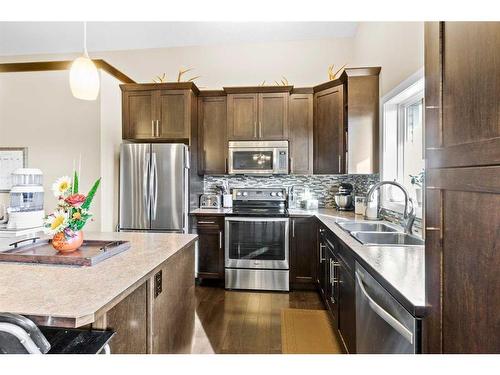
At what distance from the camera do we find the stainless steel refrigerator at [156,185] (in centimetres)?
328

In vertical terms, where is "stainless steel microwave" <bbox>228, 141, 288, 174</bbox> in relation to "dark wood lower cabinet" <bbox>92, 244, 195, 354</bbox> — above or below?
above

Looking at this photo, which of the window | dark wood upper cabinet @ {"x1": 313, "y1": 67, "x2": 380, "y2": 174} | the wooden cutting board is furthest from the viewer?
dark wood upper cabinet @ {"x1": 313, "y1": 67, "x2": 380, "y2": 174}

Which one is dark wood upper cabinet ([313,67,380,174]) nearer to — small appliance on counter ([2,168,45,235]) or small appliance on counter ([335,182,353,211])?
small appliance on counter ([335,182,353,211])

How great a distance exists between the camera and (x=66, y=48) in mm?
3908

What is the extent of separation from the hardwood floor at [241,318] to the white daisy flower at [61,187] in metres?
1.42

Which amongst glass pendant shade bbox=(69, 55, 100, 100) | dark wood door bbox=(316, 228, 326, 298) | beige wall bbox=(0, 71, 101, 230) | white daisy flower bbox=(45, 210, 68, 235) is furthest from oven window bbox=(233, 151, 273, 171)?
white daisy flower bbox=(45, 210, 68, 235)

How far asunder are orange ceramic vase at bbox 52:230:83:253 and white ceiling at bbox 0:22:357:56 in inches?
123

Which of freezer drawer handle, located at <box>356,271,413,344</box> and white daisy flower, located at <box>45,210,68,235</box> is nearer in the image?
freezer drawer handle, located at <box>356,271,413,344</box>

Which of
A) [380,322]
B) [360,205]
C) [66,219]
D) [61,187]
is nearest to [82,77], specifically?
[61,187]

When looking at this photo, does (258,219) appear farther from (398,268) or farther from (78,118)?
(78,118)

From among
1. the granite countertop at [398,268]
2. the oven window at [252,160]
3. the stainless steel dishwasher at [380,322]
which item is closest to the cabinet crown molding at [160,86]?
the oven window at [252,160]

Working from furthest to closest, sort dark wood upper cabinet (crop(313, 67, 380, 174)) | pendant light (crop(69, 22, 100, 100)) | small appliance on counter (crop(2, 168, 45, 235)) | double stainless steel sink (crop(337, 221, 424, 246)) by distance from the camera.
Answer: dark wood upper cabinet (crop(313, 67, 380, 174)), small appliance on counter (crop(2, 168, 45, 235)), double stainless steel sink (crop(337, 221, 424, 246)), pendant light (crop(69, 22, 100, 100))

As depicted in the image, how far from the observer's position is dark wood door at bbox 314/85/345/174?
10.7 ft
